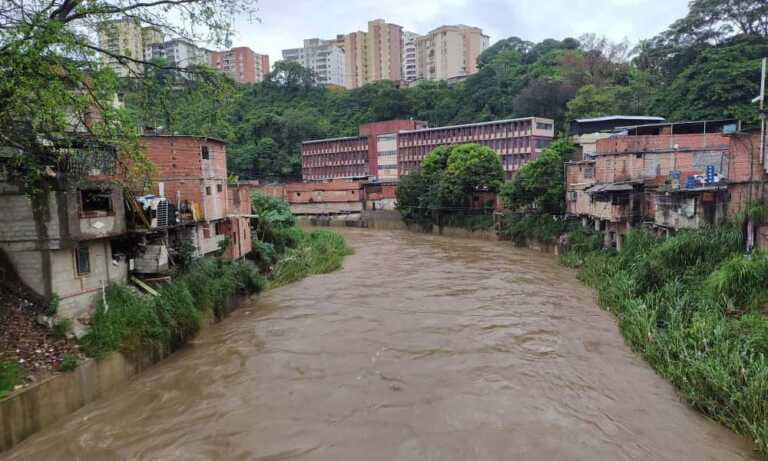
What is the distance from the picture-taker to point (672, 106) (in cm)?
3584

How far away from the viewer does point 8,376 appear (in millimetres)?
9211

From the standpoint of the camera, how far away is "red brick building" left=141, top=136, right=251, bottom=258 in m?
17.1

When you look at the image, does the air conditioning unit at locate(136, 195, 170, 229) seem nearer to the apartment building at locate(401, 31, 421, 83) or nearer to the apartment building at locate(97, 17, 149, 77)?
the apartment building at locate(97, 17, 149, 77)

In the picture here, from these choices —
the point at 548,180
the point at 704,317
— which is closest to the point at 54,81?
the point at 704,317

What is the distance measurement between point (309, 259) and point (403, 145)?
3255 centimetres

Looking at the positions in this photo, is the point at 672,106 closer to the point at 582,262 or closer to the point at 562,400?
the point at 582,262

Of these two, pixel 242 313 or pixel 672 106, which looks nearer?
pixel 242 313

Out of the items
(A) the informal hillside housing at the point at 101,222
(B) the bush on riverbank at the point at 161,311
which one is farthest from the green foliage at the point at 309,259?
(B) the bush on riverbank at the point at 161,311

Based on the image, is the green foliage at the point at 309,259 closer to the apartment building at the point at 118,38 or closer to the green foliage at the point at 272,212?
the green foliage at the point at 272,212

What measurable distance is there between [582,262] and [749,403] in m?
15.5

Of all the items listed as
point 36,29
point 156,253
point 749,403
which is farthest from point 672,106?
point 36,29


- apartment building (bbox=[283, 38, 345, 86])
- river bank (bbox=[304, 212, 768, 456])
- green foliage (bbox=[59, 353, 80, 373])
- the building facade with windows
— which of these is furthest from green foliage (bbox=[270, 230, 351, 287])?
apartment building (bbox=[283, 38, 345, 86])

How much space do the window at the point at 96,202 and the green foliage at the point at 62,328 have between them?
2.54 metres

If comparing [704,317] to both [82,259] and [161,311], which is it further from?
[82,259]
